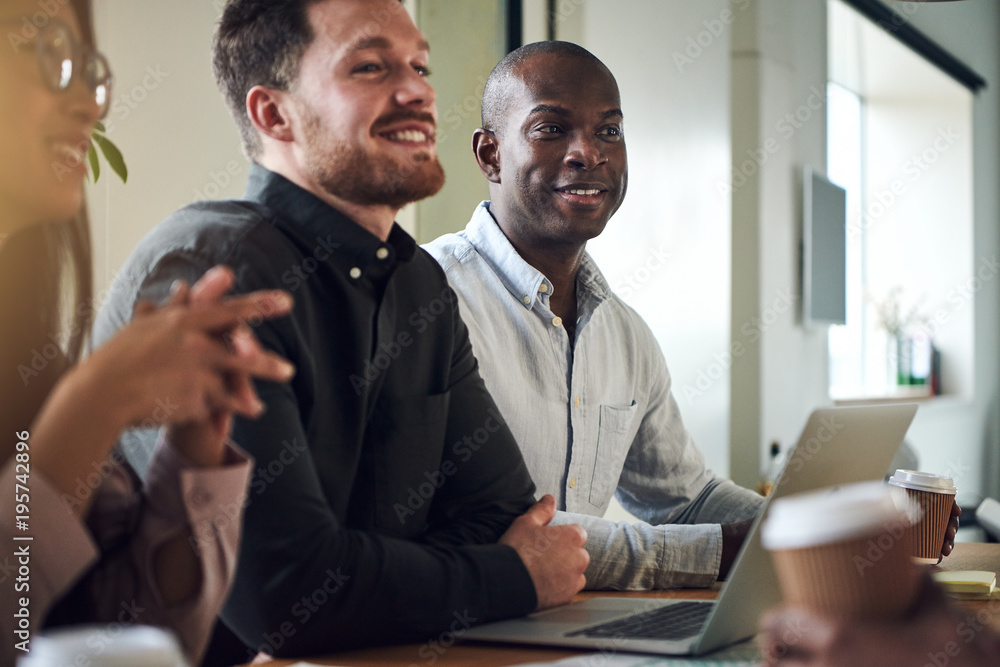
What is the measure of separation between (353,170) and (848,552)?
2.93ft

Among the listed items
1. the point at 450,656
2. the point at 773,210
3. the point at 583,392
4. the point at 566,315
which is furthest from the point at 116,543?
the point at 773,210

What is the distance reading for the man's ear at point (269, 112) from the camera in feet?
4.37

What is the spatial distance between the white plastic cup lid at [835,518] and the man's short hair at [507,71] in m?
1.63

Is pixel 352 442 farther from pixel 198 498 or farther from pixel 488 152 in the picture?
pixel 488 152

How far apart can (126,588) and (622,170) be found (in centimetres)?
149

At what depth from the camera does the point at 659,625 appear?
1.05 m

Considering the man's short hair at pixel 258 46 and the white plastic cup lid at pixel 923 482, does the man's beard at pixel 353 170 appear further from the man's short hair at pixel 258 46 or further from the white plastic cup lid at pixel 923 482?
the white plastic cup lid at pixel 923 482

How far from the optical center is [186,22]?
6.94ft

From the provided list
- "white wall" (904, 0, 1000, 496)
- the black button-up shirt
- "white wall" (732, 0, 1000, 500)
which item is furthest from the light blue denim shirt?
"white wall" (904, 0, 1000, 496)

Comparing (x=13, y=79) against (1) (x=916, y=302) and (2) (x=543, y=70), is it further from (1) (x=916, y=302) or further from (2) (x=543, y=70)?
(1) (x=916, y=302)

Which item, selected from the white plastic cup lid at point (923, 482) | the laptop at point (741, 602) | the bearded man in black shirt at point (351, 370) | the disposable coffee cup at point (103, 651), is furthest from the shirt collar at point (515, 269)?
the disposable coffee cup at point (103, 651)

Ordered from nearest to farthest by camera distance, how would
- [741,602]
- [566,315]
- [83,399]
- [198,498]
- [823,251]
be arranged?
[83,399]
[198,498]
[741,602]
[566,315]
[823,251]

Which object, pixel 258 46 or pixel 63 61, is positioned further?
pixel 258 46

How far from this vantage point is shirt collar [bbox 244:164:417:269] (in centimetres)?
125
